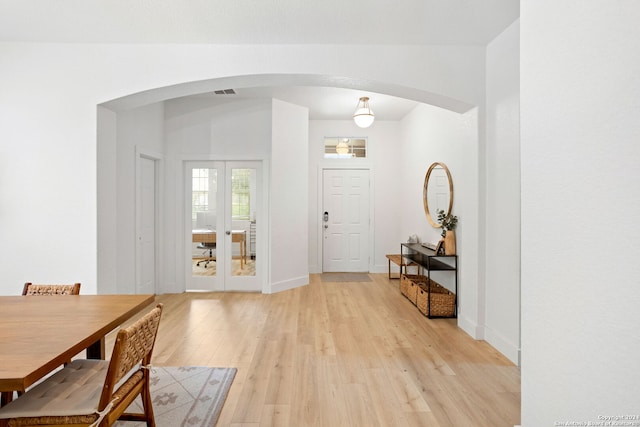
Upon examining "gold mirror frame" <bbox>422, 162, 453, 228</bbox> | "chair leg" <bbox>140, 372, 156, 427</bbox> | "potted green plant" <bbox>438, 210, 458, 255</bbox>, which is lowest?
"chair leg" <bbox>140, 372, 156, 427</bbox>

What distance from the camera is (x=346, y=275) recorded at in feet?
A: 22.1

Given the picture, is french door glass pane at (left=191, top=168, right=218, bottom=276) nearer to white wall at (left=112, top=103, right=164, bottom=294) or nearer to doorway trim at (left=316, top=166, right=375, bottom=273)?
white wall at (left=112, top=103, right=164, bottom=294)

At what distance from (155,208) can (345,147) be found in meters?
3.53

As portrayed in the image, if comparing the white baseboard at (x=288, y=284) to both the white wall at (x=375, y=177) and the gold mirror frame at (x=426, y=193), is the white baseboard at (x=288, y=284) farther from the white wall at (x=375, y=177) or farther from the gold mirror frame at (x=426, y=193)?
the gold mirror frame at (x=426, y=193)

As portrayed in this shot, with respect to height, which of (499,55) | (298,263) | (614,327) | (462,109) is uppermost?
(499,55)

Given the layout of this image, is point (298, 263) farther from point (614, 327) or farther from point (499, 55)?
point (614, 327)

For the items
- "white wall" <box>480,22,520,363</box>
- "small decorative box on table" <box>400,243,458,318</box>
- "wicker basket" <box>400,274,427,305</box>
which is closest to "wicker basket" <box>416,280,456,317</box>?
"small decorative box on table" <box>400,243,458,318</box>

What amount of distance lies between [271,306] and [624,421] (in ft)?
13.1

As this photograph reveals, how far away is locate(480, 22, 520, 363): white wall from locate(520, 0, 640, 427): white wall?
167 cm

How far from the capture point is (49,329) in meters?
1.66

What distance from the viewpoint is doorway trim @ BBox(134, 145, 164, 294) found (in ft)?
15.0

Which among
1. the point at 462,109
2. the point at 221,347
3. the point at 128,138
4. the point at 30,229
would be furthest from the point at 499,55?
the point at 30,229

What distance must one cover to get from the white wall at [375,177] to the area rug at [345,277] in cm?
30

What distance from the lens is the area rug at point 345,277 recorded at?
634 cm
